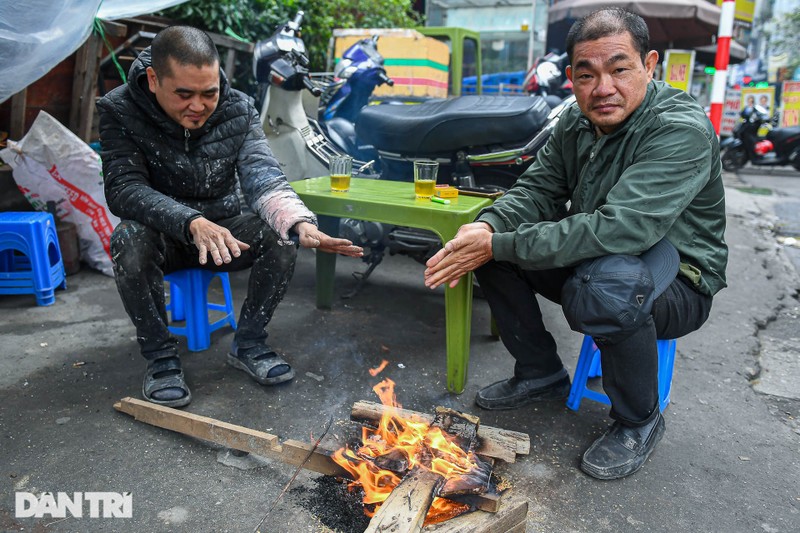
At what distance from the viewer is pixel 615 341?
2070 millimetres

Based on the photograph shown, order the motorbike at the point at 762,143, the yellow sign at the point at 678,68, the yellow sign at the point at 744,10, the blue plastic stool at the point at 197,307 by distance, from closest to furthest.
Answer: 1. the blue plastic stool at the point at 197,307
2. the yellow sign at the point at 678,68
3. the motorbike at the point at 762,143
4. the yellow sign at the point at 744,10

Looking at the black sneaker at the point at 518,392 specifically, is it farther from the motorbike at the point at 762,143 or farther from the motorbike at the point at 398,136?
the motorbike at the point at 762,143

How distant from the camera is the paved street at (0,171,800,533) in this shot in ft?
6.37

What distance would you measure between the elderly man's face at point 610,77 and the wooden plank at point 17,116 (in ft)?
12.8

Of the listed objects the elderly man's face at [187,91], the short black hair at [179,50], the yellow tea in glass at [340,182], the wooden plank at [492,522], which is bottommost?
the wooden plank at [492,522]

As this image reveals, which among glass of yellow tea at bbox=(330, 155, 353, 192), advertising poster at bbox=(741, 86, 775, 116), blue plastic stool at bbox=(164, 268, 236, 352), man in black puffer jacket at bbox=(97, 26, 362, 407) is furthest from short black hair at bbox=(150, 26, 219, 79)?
advertising poster at bbox=(741, 86, 775, 116)

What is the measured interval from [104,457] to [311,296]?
1.98m

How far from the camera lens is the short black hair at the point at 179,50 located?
2416 mm

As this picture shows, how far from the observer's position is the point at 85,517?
1856mm

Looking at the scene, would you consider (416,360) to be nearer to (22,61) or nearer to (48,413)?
(48,413)

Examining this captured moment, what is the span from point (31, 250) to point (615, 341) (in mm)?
3428

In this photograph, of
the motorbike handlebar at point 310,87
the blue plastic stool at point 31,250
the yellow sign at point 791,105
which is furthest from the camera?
the yellow sign at point 791,105

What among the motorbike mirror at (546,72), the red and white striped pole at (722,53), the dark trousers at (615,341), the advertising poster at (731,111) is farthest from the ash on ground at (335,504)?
the advertising poster at (731,111)

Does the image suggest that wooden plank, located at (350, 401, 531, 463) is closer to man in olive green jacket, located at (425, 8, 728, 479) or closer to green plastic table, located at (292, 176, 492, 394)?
man in olive green jacket, located at (425, 8, 728, 479)
